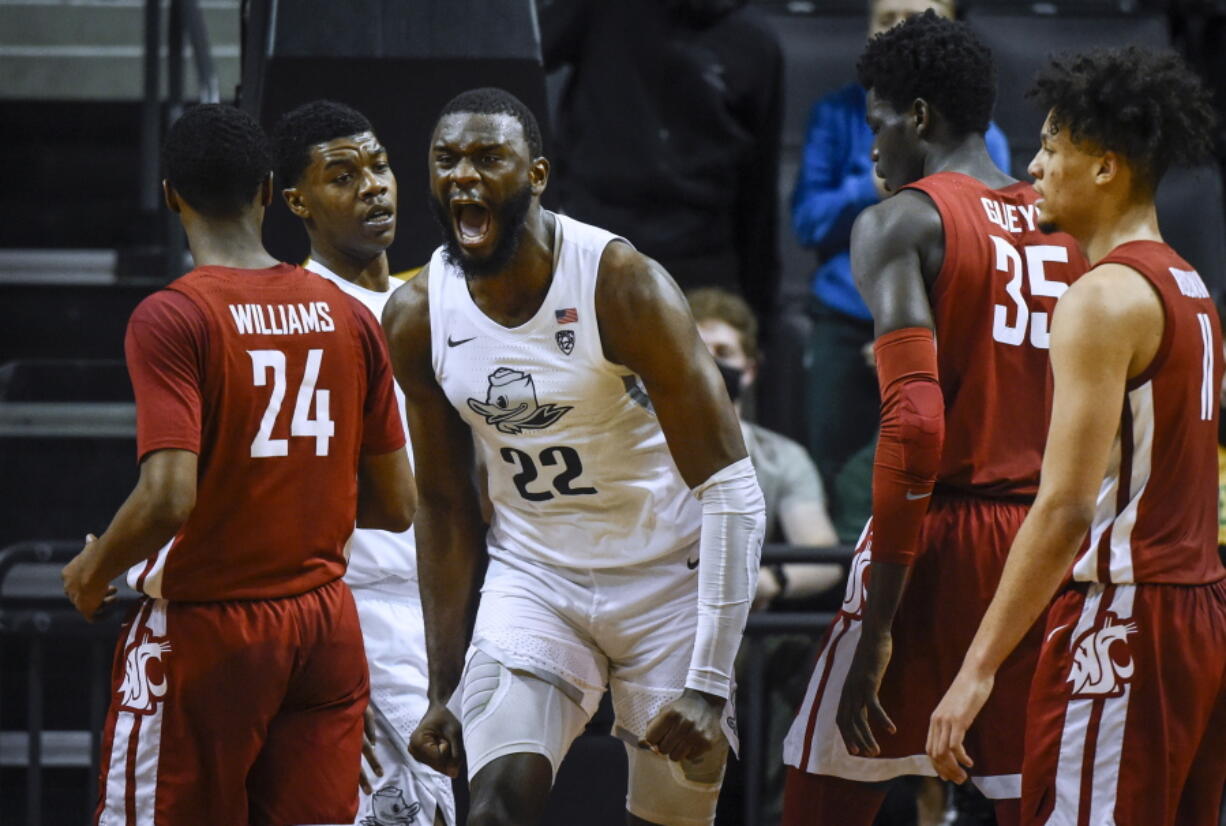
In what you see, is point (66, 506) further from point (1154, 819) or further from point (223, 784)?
point (1154, 819)

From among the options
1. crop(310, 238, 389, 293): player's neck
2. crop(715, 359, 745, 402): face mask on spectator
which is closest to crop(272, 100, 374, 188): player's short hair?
crop(310, 238, 389, 293): player's neck

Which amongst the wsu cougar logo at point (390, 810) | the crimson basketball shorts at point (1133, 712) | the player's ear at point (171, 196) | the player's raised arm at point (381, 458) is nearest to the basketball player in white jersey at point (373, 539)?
the wsu cougar logo at point (390, 810)

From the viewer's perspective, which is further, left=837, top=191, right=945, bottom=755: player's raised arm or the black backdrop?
the black backdrop

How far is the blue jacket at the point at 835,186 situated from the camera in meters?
6.99

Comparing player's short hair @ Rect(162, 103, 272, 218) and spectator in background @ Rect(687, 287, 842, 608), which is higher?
player's short hair @ Rect(162, 103, 272, 218)

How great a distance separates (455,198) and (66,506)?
11.2 feet

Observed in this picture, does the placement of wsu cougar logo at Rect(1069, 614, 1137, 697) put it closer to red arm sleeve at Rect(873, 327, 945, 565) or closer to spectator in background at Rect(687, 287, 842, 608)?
red arm sleeve at Rect(873, 327, 945, 565)

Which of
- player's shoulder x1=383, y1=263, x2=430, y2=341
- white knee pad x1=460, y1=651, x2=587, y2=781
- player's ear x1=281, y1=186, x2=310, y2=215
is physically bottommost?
white knee pad x1=460, y1=651, x2=587, y2=781

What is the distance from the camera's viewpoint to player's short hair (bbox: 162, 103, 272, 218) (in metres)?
4.16

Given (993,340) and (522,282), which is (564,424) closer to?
(522,282)

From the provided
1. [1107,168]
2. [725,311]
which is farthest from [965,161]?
[725,311]

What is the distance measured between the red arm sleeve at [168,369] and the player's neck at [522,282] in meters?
0.65

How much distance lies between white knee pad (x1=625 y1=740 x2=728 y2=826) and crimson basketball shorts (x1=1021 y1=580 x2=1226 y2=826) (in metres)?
0.94

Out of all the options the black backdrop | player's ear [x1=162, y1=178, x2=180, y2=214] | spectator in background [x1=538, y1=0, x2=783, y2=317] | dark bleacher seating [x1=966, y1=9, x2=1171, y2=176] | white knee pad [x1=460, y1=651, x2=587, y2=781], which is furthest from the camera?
dark bleacher seating [x1=966, y1=9, x2=1171, y2=176]
